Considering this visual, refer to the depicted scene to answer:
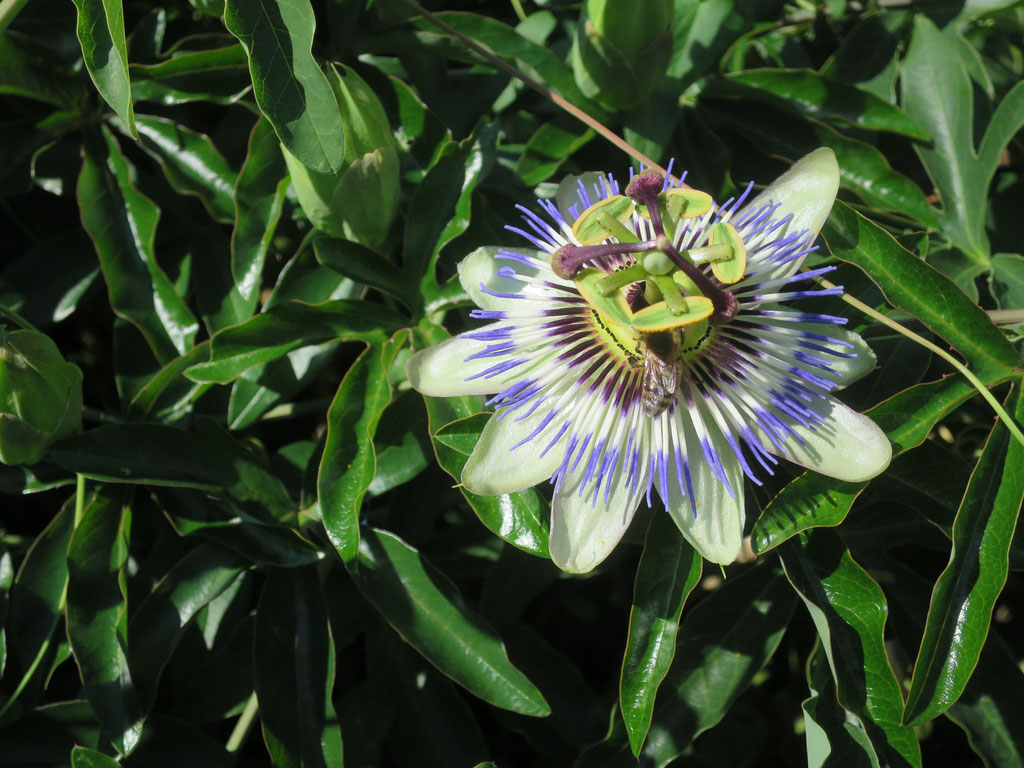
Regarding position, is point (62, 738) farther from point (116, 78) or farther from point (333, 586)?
point (116, 78)

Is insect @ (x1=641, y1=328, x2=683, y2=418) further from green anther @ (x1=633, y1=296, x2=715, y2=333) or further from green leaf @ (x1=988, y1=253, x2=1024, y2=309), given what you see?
green leaf @ (x1=988, y1=253, x2=1024, y2=309)

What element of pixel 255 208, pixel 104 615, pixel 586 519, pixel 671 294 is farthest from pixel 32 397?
pixel 671 294

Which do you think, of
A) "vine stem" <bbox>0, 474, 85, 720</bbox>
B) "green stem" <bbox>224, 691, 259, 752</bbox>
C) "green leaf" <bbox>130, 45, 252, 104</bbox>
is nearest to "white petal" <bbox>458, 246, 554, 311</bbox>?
"green leaf" <bbox>130, 45, 252, 104</bbox>

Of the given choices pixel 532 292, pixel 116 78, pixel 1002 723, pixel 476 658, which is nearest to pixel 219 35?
pixel 116 78

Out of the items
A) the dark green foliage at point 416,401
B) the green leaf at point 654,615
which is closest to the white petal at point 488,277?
the dark green foliage at point 416,401

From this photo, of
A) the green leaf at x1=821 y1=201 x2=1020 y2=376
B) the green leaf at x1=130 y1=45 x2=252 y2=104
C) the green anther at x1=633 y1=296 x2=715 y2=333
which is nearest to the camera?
the green anther at x1=633 y1=296 x2=715 y2=333

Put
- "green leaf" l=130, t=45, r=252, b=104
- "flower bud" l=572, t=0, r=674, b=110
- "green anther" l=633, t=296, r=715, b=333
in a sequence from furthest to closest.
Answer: "green leaf" l=130, t=45, r=252, b=104 < "flower bud" l=572, t=0, r=674, b=110 < "green anther" l=633, t=296, r=715, b=333
